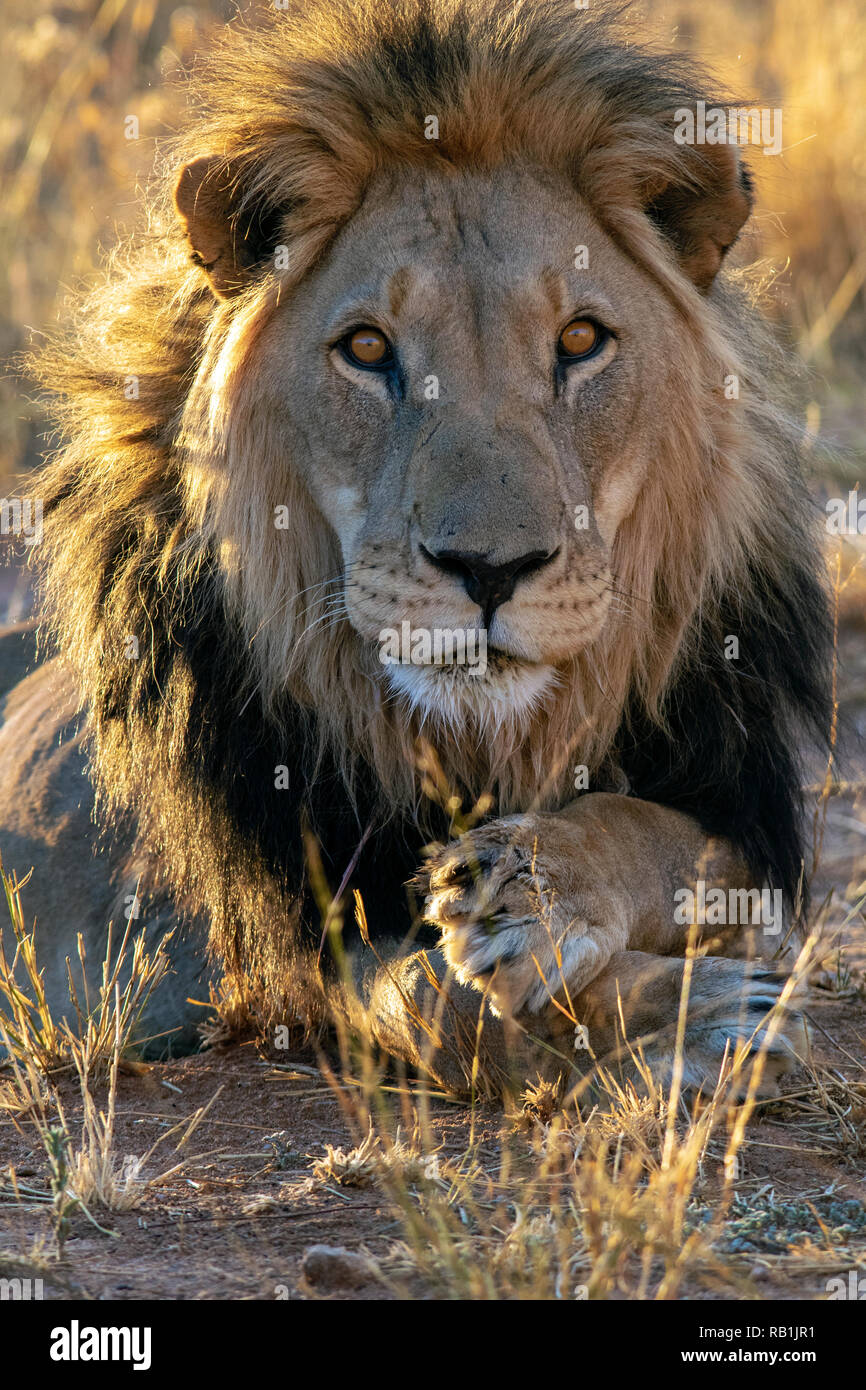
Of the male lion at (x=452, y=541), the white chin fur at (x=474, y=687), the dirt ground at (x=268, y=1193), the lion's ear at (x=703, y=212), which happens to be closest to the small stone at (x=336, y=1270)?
the dirt ground at (x=268, y=1193)

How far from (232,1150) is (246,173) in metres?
2.09

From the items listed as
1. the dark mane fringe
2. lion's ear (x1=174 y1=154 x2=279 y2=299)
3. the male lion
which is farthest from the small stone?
lion's ear (x1=174 y1=154 x2=279 y2=299)

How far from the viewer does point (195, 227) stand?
3600 mm

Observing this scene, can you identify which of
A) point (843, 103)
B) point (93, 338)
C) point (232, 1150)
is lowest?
point (232, 1150)

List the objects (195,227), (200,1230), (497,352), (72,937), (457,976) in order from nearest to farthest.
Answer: (200,1230) < (457,976) < (497,352) < (195,227) < (72,937)

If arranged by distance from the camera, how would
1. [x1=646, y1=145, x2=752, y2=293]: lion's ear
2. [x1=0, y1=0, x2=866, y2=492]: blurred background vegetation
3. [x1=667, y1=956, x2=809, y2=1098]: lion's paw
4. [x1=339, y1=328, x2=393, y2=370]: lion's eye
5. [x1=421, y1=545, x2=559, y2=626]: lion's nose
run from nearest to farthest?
[x1=421, y1=545, x2=559, y2=626]: lion's nose < [x1=667, y1=956, x2=809, y2=1098]: lion's paw < [x1=339, y1=328, x2=393, y2=370]: lion's eye < [x1=646, y1=145, x2=752, y2=293]: lion's ear < [x1=0, y1=0, x2=866, y2=492]: blurred background vegetation

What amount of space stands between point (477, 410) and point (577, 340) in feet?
1.09

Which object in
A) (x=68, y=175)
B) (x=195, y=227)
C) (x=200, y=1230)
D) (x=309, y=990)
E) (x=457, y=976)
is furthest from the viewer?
(x=68, y=175)

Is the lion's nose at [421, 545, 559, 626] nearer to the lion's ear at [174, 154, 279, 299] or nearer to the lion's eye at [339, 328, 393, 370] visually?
the lion's eye at [339, 328, 393, 370]

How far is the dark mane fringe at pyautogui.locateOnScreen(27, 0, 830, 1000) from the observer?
3.54m

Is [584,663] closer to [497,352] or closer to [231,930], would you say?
[497,352]

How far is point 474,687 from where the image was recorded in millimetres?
3172

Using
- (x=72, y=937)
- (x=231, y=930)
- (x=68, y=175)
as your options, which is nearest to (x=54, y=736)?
(x=72, y=937)

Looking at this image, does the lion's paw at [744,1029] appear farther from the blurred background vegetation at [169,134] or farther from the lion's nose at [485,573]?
the blurred background vegetation at [169,134]
